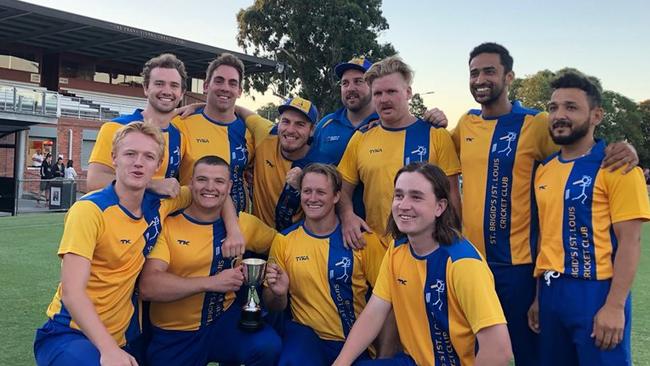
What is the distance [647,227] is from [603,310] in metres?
19.0

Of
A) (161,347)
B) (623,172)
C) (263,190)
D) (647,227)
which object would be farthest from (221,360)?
(647,227)

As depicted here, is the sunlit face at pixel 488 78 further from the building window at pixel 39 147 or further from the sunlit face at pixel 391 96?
the building window at pixel 39 147

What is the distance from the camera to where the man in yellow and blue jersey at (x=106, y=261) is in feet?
9.93

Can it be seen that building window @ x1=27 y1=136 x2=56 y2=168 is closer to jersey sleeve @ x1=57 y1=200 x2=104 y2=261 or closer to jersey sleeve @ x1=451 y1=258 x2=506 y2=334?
jersey sleeve @ x1=57 y1=200 x2=104 y2=261

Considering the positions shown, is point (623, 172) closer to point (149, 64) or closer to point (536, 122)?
point (536, 122)

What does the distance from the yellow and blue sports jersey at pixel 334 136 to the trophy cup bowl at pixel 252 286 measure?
1.14 meters

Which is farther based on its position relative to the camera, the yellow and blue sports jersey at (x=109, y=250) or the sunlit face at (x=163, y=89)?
the sunlit face at (x=163, y=89)

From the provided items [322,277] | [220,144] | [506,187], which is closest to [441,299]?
[322,277]

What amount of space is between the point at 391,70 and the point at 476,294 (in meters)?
1.82

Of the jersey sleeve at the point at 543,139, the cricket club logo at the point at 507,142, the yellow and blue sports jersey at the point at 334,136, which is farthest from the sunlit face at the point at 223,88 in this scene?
the jersey sleeve at the point at 543,139

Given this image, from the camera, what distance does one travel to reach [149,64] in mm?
4316

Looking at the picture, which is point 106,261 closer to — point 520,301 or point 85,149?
point 520,301

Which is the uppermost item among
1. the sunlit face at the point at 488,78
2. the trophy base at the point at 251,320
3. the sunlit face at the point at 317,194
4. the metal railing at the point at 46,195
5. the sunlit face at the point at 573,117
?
the sunlit face at the point at 488,78

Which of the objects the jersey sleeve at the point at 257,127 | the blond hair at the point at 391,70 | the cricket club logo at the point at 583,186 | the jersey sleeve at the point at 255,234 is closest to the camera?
the cricket club logo at the point at 583,186
